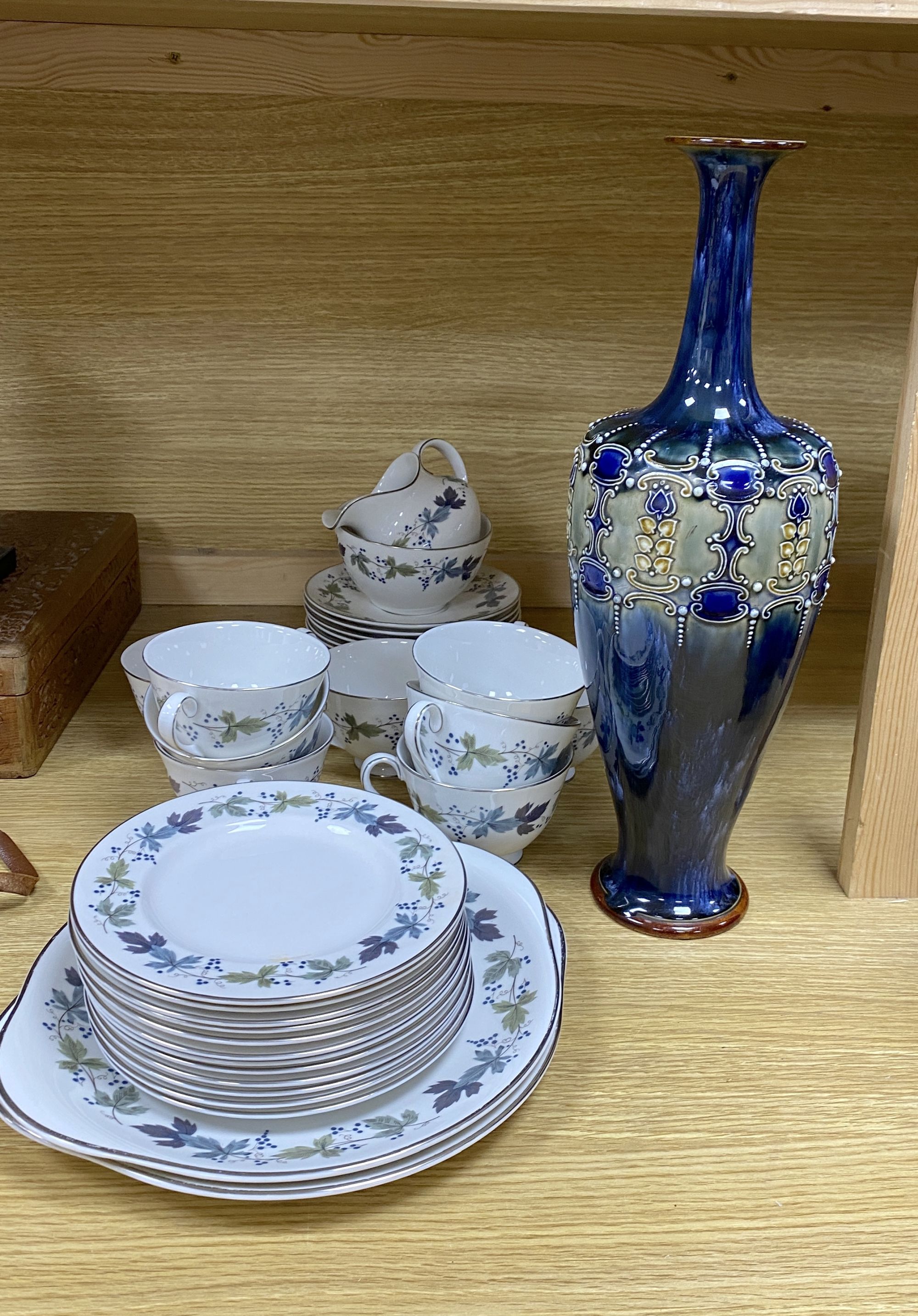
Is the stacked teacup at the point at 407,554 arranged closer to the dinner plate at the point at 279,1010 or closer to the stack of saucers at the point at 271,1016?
the stack of saucers at the point at 271,1016

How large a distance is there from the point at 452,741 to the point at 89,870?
0.25 metres

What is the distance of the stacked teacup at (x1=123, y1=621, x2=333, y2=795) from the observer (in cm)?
82

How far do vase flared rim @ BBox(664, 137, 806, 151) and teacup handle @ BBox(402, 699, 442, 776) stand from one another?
1.22 ft

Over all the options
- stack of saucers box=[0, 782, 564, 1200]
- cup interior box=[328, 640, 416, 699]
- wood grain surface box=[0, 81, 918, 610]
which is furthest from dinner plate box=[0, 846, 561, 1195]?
wood grain surface box=[0, 81, 918, 610]

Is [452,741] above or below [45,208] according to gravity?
below

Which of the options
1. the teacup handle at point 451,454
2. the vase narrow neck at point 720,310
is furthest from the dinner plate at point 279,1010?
the teacup handle at point 451,454

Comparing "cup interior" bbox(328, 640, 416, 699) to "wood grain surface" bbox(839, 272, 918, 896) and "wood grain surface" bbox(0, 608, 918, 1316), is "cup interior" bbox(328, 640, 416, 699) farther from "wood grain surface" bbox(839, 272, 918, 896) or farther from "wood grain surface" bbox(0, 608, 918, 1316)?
"wood grain surface" bbox(839, 272, 918, 896)

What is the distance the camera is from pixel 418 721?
80cm

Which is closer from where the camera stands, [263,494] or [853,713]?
[853,713]

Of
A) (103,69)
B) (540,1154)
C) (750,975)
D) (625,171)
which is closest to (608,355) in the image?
(625,171)

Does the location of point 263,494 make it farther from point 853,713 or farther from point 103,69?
point 853,713

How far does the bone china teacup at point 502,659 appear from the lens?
914mm

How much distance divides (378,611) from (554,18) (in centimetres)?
55

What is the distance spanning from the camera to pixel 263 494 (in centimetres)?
124
